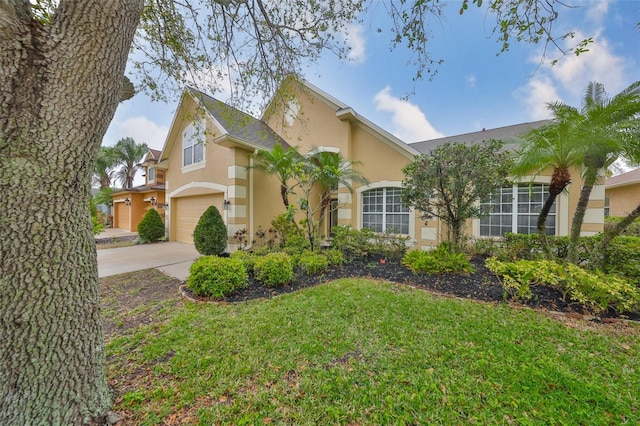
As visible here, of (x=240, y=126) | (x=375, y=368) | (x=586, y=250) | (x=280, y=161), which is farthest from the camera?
(x=240, y=126)

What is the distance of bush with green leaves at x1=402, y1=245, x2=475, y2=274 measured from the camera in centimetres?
607

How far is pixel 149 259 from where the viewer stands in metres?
8.44

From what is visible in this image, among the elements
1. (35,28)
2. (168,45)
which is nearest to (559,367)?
(35,28)

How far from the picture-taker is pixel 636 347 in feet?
10.4

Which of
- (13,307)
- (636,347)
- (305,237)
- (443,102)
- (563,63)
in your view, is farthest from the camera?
(443,102)

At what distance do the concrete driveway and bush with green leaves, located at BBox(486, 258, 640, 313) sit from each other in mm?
7788

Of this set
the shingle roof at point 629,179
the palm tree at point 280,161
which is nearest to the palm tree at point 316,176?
the palm tree at point 280,161

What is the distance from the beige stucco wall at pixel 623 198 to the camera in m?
14.5

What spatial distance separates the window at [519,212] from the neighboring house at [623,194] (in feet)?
36.0

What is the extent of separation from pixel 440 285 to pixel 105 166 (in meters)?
28.7

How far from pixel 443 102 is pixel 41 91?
1145 centimetres

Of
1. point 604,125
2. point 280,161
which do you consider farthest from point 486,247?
point 280,161

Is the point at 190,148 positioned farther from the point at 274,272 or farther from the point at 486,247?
the point at 486,247

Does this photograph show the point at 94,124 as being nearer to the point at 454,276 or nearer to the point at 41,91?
the point at 41,91
